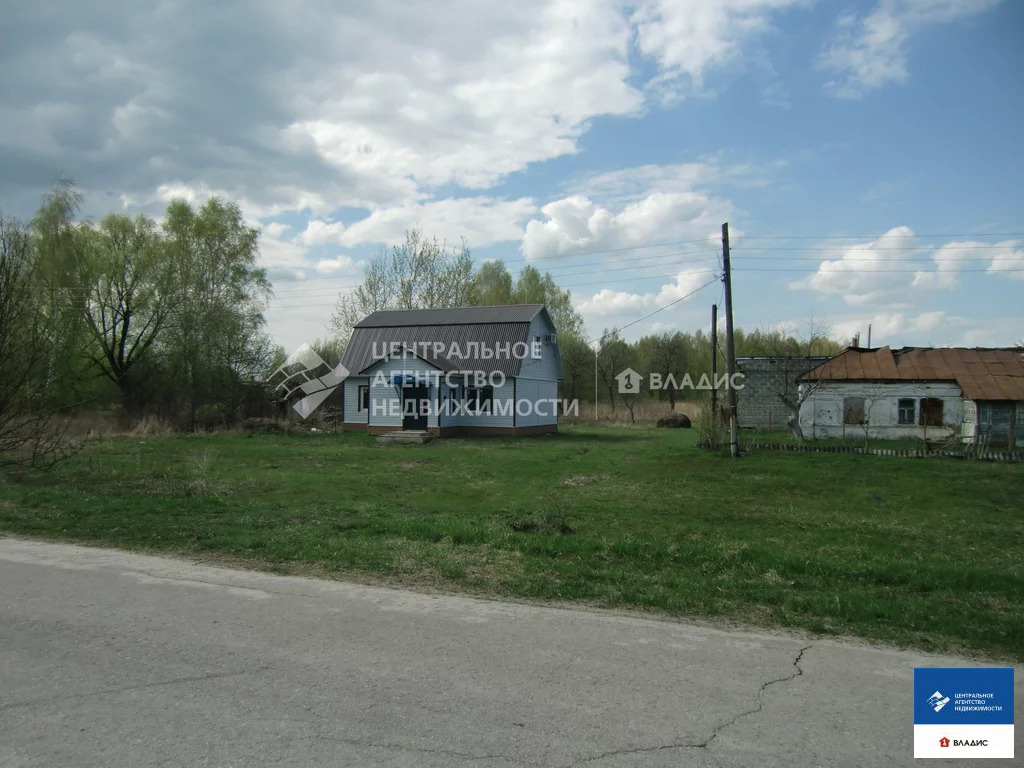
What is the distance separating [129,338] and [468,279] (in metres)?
24.5

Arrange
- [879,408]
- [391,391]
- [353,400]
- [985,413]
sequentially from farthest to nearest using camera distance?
[353,400]
[391,391]
[879,408]
[985,413]

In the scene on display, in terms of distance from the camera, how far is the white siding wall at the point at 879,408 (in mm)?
30531

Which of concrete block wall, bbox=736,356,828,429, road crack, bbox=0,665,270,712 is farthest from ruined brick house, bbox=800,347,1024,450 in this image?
road crack, bbox=0,665,270,712

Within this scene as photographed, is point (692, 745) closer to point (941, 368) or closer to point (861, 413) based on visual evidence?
point (861, 413)

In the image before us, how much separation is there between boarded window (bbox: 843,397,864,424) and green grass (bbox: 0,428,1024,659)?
979 cm

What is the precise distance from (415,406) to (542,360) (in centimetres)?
869

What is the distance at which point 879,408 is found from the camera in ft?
104

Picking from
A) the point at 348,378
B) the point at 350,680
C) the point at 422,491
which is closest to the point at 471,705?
the point at 350,680

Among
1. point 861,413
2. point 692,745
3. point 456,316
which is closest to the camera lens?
point 692,745

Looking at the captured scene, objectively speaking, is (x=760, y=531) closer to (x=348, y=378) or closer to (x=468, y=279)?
(x=348, y=378)

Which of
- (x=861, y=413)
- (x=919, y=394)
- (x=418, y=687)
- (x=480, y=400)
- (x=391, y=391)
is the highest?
(x=391, y=391)

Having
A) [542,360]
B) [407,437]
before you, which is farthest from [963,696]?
[542,360]

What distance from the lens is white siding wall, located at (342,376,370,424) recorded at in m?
38.1

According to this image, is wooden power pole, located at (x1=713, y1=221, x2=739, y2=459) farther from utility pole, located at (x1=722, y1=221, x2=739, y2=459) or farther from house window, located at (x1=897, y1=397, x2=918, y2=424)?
house window, located at (x1=897, y1=397, x2=918, y2=424)
